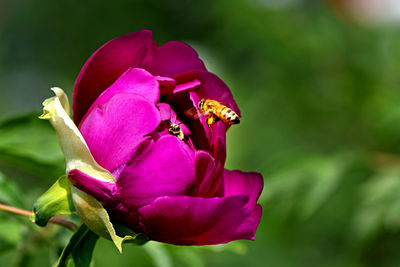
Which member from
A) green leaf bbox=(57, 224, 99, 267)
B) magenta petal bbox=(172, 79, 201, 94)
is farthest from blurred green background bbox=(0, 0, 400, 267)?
magenta petal bbox=(172, 79, 201, 94)

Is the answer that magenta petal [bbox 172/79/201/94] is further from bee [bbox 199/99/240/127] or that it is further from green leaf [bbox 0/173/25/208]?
green leaf [bbox 0/173/25/208]

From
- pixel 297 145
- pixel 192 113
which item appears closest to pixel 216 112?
pixel 192 113

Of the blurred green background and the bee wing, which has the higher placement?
the bee wing

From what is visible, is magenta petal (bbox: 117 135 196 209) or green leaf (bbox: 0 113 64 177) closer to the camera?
magenta petal (bbox: 117 135 196 209)

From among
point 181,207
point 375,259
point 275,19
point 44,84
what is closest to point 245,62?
point 275,19

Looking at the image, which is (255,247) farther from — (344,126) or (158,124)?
(158,124)

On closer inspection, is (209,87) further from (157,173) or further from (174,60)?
(157,173)
